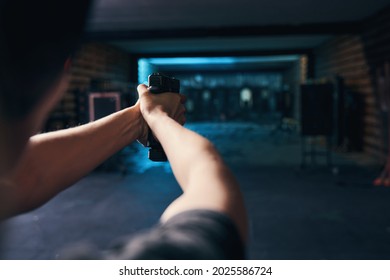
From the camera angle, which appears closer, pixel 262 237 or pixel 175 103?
pixel 175 103

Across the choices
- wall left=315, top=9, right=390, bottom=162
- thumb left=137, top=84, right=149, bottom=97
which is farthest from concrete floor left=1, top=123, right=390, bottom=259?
wall left=315, top=9, right=390, bottom=162

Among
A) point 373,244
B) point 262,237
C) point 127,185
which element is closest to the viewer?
point 373,244

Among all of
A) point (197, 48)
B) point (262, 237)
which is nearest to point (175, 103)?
point (262, 237)

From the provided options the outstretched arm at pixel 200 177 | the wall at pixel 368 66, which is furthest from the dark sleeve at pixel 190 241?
the wall at pixel 368 66

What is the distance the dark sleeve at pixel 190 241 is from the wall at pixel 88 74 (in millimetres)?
7774

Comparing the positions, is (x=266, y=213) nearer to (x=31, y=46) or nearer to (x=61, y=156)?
(x=61, y=156)

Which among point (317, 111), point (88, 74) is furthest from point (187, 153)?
point (88, 74)

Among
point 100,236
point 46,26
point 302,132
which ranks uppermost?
point 46,26

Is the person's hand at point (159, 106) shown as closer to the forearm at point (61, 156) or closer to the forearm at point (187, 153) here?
the forearm at point (61, 156)

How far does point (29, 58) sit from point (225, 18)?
9137 millimetres

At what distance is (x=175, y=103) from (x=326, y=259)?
2.79m

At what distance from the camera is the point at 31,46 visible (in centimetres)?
48

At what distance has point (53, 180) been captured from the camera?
105 centimetres

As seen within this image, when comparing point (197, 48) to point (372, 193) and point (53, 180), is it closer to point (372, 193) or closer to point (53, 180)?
point (372, 193)
